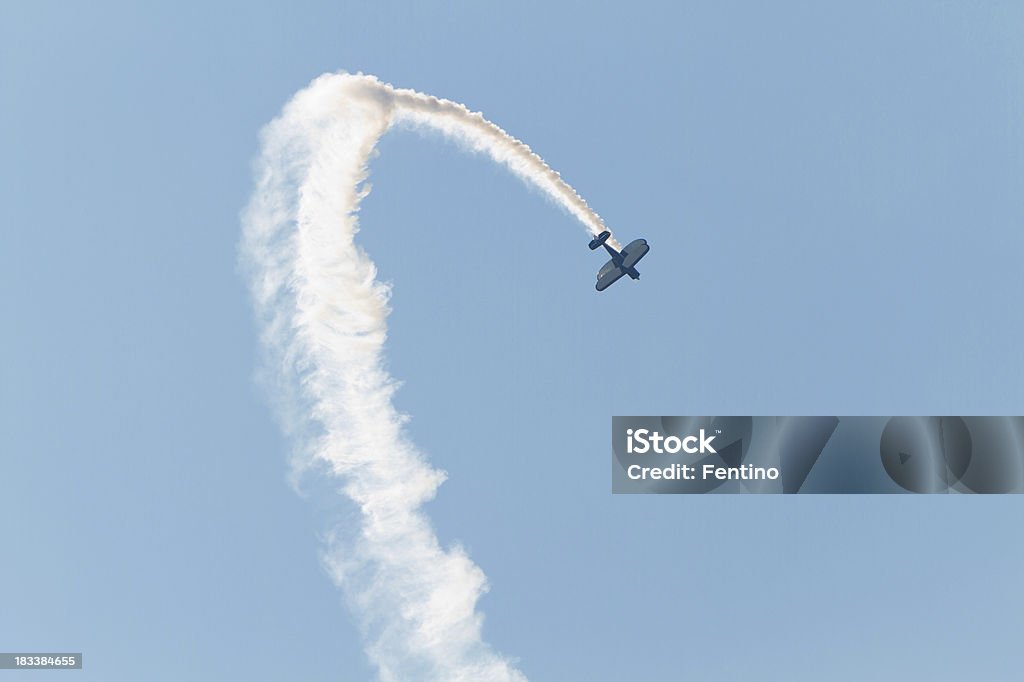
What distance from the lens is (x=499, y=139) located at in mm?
88688

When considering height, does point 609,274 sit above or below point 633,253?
below

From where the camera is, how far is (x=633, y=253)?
87.2 metres

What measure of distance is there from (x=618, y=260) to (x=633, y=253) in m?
1.41

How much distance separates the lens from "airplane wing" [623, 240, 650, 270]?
87.0m

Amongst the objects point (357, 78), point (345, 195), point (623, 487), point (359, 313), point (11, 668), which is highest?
point (357, 78)

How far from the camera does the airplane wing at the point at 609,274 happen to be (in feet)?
286

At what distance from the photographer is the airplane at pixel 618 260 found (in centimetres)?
8656

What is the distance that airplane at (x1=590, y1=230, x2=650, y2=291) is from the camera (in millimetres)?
86562

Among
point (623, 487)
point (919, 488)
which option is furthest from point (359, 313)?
point (919, 488)

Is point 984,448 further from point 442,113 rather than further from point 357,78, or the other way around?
point 357,78

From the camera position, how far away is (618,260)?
87.0 meters

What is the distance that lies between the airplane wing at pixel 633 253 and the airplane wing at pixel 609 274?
68 cm

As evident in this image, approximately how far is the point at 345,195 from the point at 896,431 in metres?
49.0

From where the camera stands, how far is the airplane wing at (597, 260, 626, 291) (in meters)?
Answer: 87.3
